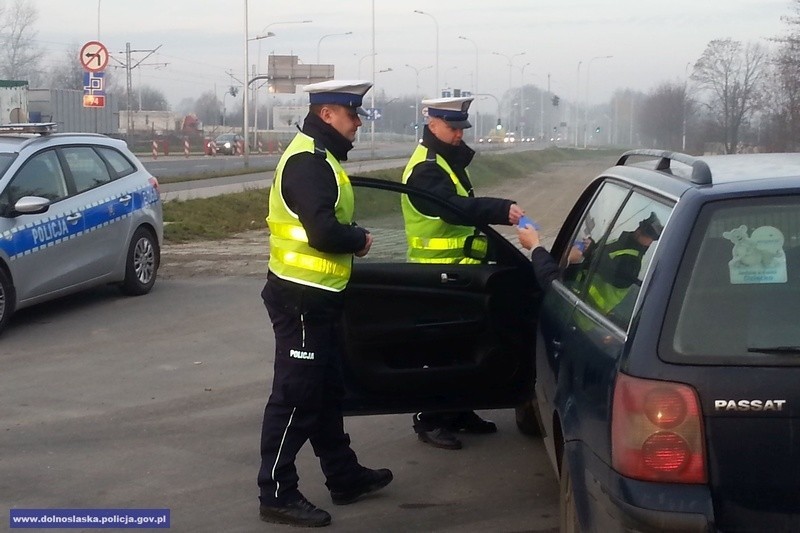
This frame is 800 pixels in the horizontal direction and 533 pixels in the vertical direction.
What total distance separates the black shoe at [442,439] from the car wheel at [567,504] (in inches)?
77.4

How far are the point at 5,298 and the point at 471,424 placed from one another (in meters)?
4.44

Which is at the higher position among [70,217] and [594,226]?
[594,226]

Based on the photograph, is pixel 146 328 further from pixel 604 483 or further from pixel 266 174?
pixel 266 174

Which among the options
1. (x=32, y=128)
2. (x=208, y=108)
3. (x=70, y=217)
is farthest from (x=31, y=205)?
(x=208, y=108)

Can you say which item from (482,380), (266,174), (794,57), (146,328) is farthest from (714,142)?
(482,380)

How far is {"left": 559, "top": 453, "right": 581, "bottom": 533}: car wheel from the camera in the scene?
3.66 m

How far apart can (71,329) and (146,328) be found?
0.64 meters

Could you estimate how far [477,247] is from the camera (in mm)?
5652

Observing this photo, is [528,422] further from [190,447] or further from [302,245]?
[302,245]

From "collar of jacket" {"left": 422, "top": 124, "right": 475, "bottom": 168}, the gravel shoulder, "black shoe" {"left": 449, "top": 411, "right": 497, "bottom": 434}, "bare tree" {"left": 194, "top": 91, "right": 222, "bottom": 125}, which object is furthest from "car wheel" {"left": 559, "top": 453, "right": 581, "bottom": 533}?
"bare tree" {"left": 194, "top": 91, "right": 222, "bottom": 125}

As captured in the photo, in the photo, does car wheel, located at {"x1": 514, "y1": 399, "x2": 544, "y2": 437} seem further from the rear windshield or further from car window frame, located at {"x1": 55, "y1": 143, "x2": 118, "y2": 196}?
car window frame, located at {"x1": 55, "y1": 143, "x2": 118, "y2": 196}

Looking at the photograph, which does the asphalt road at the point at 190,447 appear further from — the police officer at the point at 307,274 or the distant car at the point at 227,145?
the distant car at the point at 227,145

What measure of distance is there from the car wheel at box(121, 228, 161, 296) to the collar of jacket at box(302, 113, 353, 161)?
622cm

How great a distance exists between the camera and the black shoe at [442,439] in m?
5.98
